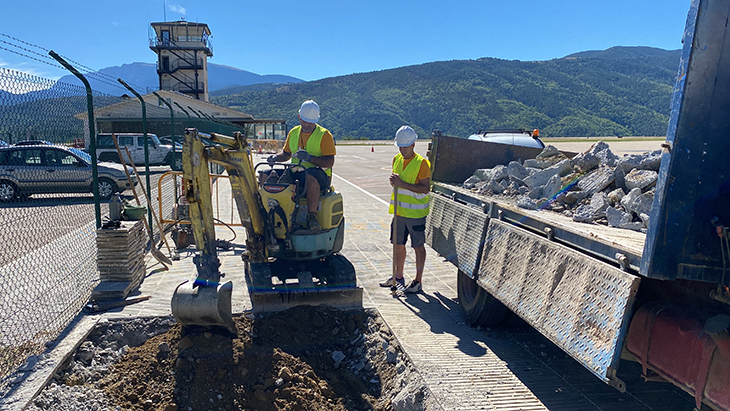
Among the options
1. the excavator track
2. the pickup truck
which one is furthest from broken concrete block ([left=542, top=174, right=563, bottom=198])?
the excavator track

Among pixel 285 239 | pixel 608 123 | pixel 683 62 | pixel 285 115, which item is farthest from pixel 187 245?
pixel 608 123

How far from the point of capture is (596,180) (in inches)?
170

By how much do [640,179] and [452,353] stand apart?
2.17 m

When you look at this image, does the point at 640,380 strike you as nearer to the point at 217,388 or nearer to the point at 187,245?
the point at 217,388

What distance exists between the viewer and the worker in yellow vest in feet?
18.0

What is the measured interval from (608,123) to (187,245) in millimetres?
129172

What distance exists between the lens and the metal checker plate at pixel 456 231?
4652 millimetres

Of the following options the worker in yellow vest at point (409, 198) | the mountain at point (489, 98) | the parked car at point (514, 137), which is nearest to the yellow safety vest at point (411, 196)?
the worker in yellow vest at point (409, 198)

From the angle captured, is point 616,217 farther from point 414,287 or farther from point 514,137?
point 514,137

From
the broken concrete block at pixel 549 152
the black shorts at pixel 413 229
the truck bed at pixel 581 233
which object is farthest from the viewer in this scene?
the broken concrete block at pixel 549 152

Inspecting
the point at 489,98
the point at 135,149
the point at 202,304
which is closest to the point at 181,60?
the point at 135,149

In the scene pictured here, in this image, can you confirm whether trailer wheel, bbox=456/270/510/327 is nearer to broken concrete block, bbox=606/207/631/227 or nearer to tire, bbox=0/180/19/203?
broken concrete block, bbox=606/207/631/227

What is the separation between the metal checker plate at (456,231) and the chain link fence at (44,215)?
3910 millimetres

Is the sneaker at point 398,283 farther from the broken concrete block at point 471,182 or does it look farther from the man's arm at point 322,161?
the man's arm at point 322,161
